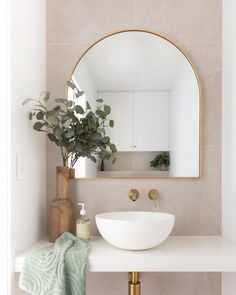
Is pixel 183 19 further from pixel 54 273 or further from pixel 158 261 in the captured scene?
pixel 54 273

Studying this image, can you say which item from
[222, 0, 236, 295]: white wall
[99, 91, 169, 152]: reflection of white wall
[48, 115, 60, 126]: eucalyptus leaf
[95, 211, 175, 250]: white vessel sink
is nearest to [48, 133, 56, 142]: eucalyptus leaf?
[48, 115, 60, 126]: eucalyptus leaf

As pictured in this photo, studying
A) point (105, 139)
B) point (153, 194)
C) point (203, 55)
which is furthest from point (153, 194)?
point (203, 55)

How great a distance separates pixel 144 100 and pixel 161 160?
1.16 ft

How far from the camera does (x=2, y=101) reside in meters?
1.52

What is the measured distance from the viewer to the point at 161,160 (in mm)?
2062

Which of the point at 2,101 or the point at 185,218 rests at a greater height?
the point at 2,101

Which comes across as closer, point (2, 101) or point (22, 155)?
point (2, 101)

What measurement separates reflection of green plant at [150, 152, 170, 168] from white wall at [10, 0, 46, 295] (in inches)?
24.3

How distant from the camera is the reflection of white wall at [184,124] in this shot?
205cm

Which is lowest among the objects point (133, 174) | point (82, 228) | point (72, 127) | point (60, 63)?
point (82, 228)

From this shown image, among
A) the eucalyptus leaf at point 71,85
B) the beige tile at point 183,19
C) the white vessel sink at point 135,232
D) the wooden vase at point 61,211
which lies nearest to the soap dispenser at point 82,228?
the wooden vase at point 61,211

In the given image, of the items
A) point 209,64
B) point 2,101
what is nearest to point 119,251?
point 2,101

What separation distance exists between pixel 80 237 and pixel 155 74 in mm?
986

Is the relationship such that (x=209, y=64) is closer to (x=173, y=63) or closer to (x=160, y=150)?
(x=173, y=63)
